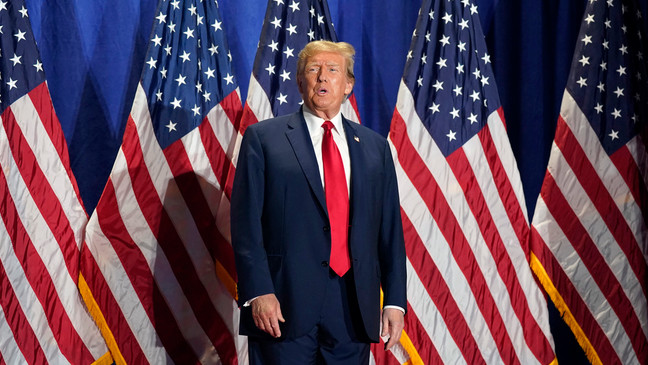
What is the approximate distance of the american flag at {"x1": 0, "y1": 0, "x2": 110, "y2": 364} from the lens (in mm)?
2979

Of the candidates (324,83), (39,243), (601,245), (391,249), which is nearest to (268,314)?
(391,249)

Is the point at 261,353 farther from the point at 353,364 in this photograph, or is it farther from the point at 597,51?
the point at 597,51

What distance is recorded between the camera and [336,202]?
7.38 ft

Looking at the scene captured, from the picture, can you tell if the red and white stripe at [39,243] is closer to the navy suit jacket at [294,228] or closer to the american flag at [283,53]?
the american flag at [283,53]

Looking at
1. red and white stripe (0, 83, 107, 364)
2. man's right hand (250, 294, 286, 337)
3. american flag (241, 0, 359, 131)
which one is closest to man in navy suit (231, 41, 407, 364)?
man's right hand (250, 294, 286, 337)

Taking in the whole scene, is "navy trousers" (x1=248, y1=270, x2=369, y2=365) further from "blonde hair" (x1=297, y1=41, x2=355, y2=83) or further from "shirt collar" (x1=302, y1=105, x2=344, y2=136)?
"blonde hair" (x1=297, y1=41, x2=355, y2=83)

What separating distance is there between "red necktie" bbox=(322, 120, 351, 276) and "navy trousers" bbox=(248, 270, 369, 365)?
0.05m

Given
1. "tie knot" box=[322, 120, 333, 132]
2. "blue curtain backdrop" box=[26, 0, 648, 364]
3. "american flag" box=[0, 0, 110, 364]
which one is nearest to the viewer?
"tie knot" box=[322, 120, 333, 132]

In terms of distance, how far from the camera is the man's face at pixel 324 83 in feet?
7.65

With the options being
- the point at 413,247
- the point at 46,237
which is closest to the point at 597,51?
the point at 413,247

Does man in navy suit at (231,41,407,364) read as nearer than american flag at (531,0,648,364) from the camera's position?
Yes

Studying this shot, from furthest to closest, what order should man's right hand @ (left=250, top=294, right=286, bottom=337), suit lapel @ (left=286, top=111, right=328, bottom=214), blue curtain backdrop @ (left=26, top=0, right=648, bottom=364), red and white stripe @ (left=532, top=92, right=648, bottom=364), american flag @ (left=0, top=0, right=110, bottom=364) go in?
blue curtain backdrop @ (left=26, top=0, right=648, bottom=364), red and white stripe @ (left=532, top=92, right=648, bottom=364), american flag @ (left=0, top=0, right=110, bottom=364), suit lapel @ (left=286, top=111, right=328, bottom=214), man's right hand @ (left=250, top=294, right=286, bottom=337)

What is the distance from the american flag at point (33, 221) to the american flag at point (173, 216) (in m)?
0.10

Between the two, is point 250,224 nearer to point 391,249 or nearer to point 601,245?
point 391,249
